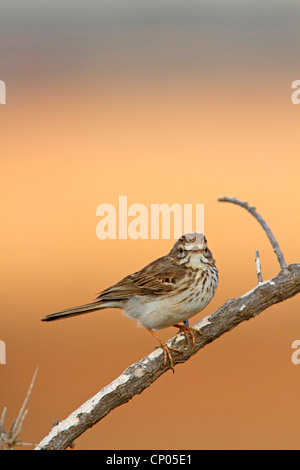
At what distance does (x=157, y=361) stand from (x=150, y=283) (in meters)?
0.86

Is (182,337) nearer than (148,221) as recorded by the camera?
Yes

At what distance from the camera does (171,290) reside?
3.81 metres

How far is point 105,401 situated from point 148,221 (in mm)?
6275

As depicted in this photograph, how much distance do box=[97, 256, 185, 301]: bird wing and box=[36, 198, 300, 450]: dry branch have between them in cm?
50

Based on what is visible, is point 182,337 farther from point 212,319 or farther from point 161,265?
point 161,265

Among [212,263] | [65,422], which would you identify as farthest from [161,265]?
[65,422]

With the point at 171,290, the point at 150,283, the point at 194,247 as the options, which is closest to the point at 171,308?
the point at 171,290

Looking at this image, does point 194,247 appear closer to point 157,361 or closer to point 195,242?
point 195,242

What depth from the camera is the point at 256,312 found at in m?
3.25

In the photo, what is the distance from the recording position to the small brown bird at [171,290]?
3.70m

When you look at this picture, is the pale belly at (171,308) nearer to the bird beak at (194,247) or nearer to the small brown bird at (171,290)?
the small brown bird at (171,290)

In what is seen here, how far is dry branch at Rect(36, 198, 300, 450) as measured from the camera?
111 inches

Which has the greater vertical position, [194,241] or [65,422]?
[194,241]
